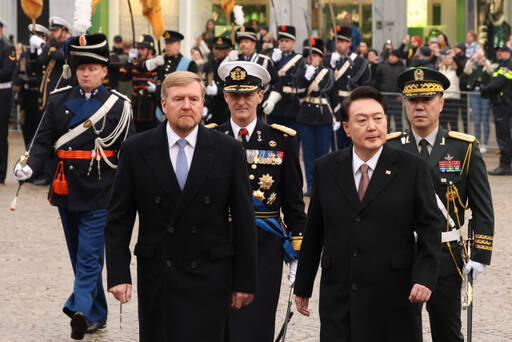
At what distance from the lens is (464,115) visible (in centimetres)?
1908

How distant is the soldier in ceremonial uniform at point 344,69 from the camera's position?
15.5m

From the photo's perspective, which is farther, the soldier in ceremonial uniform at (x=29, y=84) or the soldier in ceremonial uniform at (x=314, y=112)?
the soldier in ceremonial uniform at (x=29, y=84)

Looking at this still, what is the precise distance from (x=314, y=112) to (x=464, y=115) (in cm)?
542

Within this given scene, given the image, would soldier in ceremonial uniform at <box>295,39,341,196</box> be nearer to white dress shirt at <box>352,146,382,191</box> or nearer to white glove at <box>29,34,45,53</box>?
white glove at <box>29,34,45,53</box>

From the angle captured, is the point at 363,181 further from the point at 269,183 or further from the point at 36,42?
the point at 36,42

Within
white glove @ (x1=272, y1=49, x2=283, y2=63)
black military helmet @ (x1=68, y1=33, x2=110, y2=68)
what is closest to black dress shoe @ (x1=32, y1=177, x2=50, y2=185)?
white glove @ (x1=272, y1=49, x2=283, y2=63)

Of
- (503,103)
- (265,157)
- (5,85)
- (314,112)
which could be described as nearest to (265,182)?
(265,157)

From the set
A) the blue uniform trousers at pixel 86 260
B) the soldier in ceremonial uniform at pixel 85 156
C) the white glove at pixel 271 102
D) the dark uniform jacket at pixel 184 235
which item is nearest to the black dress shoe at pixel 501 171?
the white glove at pixel 271 102

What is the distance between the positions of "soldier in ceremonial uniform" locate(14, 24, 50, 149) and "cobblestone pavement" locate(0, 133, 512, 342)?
3405mm

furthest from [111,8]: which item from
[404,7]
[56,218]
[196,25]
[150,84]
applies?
[56,218]

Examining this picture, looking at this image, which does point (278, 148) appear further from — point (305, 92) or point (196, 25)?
point (196, 25)

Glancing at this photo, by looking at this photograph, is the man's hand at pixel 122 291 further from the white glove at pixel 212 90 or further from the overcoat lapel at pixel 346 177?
the white glove at pixel 212 90

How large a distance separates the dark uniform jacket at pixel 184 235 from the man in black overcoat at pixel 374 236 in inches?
15.0

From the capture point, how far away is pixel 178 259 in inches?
199
